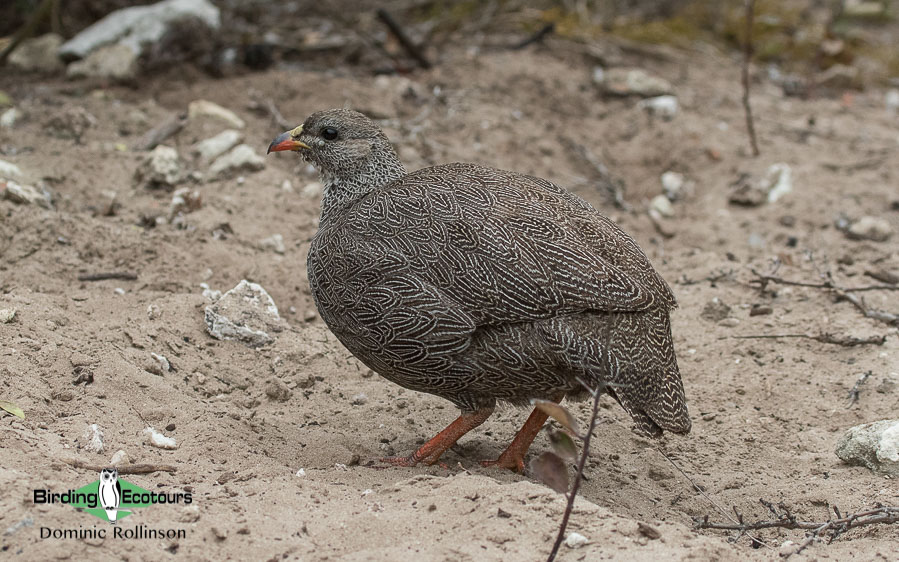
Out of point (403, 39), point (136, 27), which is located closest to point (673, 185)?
point (403, 39)

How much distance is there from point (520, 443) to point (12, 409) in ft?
7.70

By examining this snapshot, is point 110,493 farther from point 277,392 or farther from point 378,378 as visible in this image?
point 378,378

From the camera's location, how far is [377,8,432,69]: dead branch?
8672mm

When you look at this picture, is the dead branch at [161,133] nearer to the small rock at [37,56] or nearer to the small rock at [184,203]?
the small rock at [184,203]

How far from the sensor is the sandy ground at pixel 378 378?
11.3 ft

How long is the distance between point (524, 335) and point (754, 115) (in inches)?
236

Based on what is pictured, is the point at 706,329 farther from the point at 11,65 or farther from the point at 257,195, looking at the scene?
the point at 11,65

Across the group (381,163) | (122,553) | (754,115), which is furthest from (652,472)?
(754,115)

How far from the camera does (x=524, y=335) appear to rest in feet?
13.1

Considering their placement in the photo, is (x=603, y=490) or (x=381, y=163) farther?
(x=381, y=163)

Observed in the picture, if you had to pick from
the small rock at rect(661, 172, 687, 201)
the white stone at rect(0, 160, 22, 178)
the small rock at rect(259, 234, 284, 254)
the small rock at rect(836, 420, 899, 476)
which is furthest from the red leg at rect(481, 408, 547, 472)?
the white stone at rect(0, 160, 22, 178)

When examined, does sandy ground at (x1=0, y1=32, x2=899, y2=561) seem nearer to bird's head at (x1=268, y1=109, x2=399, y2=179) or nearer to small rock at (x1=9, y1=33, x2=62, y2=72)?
small rock at (x1=9, y1=33, x2=62, y2=72)

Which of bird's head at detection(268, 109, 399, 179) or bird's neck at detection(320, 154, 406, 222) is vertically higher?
bird's head at detection(268, 109, 399, 179)

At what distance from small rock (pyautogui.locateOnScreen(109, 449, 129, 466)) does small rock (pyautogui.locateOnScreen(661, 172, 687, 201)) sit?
534 cm
